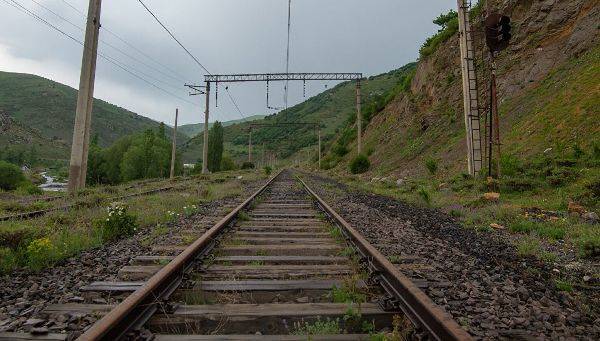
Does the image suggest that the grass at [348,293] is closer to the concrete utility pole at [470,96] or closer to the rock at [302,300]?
the rock at [302,300]

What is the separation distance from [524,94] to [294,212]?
1496 cm

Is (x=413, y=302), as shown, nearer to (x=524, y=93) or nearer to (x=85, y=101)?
(x=85, y=101)

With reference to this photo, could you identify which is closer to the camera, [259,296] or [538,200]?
[259,296]

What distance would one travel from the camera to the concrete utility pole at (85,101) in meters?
13.4

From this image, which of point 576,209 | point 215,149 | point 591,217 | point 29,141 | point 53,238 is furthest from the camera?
point 29,141

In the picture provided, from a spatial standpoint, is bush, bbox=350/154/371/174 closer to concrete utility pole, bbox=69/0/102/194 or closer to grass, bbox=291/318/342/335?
concrete utility pole, bbox=69/0/102/194

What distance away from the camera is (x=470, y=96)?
14.0 metres

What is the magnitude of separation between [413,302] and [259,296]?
133 cm

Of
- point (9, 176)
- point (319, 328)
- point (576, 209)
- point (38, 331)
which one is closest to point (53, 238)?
point (38, 331)

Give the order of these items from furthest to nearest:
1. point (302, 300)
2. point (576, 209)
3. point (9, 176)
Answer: point (9, 176)
point (576, 209)
point (302, 300)

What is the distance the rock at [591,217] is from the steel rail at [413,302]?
487cm

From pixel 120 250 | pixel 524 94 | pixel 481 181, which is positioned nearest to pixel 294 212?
pixel 120 250

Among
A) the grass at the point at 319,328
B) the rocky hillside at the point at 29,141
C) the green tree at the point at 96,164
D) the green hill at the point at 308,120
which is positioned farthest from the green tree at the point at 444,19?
the rocky hillside at the point at 29,141

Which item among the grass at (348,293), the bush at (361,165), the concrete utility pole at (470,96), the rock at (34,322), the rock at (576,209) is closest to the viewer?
the rock at (34,322)
